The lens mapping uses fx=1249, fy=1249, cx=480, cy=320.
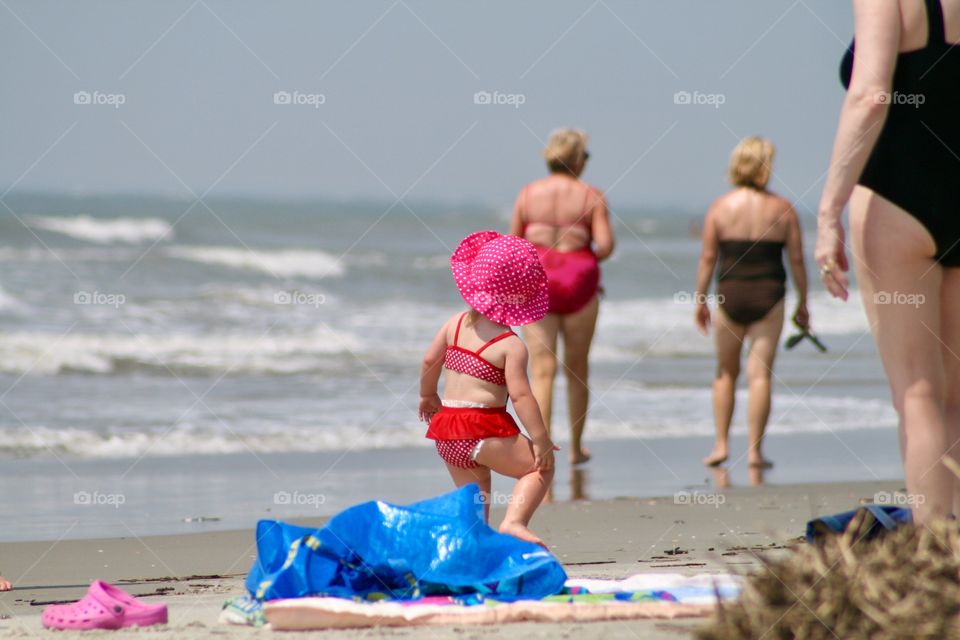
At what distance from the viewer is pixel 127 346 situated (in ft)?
39.8

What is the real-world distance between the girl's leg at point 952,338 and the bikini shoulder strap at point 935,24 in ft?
2.06

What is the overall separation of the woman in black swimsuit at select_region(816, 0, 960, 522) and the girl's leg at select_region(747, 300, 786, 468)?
13.9 ft

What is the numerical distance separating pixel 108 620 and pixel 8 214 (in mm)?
22876

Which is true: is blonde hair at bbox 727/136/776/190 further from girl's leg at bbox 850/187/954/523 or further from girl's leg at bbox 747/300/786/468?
girl's leg at bbox 850/187/954/523

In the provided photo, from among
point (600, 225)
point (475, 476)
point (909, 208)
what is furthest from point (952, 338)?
point (600, 225)

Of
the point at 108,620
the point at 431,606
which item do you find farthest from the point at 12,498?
the point at 431,606

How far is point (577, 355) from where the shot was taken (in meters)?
7.35

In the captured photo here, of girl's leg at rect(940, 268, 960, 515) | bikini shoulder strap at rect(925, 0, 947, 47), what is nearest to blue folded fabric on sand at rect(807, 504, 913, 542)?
girl's leg at rect(940, 268, 960, 515)

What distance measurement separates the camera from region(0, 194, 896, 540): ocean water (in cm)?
858

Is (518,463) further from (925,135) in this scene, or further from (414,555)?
(925,135)

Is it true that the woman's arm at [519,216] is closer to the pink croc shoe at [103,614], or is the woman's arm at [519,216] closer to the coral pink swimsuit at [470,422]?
the coral pink swimsuit at [470,422]

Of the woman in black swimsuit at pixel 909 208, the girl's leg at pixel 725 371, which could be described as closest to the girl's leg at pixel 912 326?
the woman in black swimsuit at pixel 909 208

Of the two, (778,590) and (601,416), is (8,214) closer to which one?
(601,416)

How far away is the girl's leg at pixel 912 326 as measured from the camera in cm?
335
